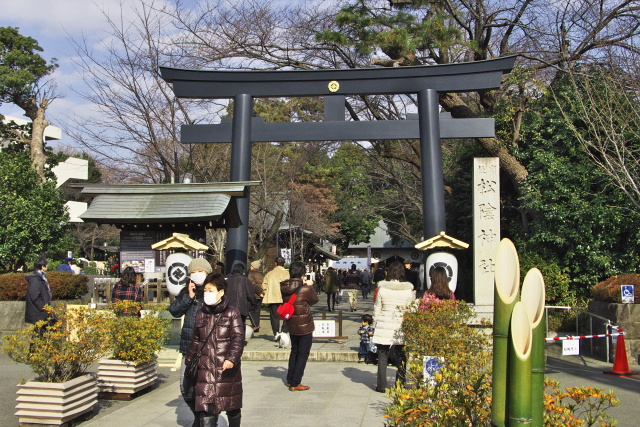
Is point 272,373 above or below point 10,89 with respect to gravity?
below

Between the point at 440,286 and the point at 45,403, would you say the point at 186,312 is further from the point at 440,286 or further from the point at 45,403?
the point at 440,286

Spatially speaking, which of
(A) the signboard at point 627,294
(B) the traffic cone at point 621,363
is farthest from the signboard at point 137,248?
(A) the signboard at point 627,294

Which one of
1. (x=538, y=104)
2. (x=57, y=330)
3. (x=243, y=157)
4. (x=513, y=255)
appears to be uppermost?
(x=538, y=104)

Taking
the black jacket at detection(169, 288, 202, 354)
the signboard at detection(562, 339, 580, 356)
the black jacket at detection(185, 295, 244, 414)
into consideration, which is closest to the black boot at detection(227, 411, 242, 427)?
the black jacket at detection(185, 295, 244, 414)

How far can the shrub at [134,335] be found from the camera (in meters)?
7.69

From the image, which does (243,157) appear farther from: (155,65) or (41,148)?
(41,148)

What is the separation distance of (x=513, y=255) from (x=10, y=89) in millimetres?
26320

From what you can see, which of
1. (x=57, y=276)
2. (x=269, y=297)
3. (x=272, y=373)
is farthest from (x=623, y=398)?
(x=57, y=276)

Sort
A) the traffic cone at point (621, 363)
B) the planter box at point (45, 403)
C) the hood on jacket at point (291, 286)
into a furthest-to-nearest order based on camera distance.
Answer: the traffic cone at point (621, 363), the hood on jacket at point (291, 286), the planter box at point (45, 403)

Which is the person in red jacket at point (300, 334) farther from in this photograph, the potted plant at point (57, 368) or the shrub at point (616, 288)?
the shrub at point (616, 288)

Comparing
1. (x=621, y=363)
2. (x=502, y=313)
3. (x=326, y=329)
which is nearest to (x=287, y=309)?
(x=326, y=329)

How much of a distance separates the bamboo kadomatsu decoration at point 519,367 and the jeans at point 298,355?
5664 mm

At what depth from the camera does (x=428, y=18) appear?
54.3ft

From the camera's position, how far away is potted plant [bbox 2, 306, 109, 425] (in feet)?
21.3
